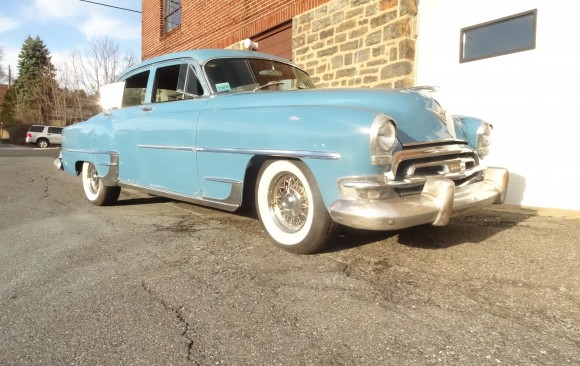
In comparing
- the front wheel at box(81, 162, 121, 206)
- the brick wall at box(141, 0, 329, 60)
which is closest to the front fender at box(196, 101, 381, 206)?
the front wheel at box(81, 162, 121, 206)

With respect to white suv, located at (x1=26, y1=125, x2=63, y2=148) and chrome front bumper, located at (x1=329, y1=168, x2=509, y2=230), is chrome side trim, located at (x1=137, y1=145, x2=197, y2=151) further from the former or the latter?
white suv, located at (x1=26, y1=125, x2=63, y2=148)

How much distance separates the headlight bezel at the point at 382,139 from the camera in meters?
2.49

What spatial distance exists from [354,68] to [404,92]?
3.83m

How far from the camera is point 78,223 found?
409 cm

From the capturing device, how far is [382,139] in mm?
2539

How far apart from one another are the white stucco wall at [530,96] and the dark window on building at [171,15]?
31.7 ft

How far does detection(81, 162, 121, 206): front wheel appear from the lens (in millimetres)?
4990

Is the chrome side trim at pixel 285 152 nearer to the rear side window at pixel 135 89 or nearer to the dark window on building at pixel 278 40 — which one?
the rear side window at pixel 135 89

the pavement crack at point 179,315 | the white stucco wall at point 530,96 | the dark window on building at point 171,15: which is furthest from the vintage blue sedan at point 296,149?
the dark window on building at point 171,15

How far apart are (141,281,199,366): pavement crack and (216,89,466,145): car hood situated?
153 centimetres

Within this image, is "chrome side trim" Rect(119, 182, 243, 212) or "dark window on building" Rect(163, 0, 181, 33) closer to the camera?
"chrome side trim" Rect(119, 182, 243, 212)

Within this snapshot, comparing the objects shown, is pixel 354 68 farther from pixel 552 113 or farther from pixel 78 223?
pixel 78 223

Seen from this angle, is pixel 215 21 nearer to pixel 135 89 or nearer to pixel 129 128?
pixel 135 89

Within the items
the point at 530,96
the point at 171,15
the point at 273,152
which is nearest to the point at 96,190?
the point at 273,152
